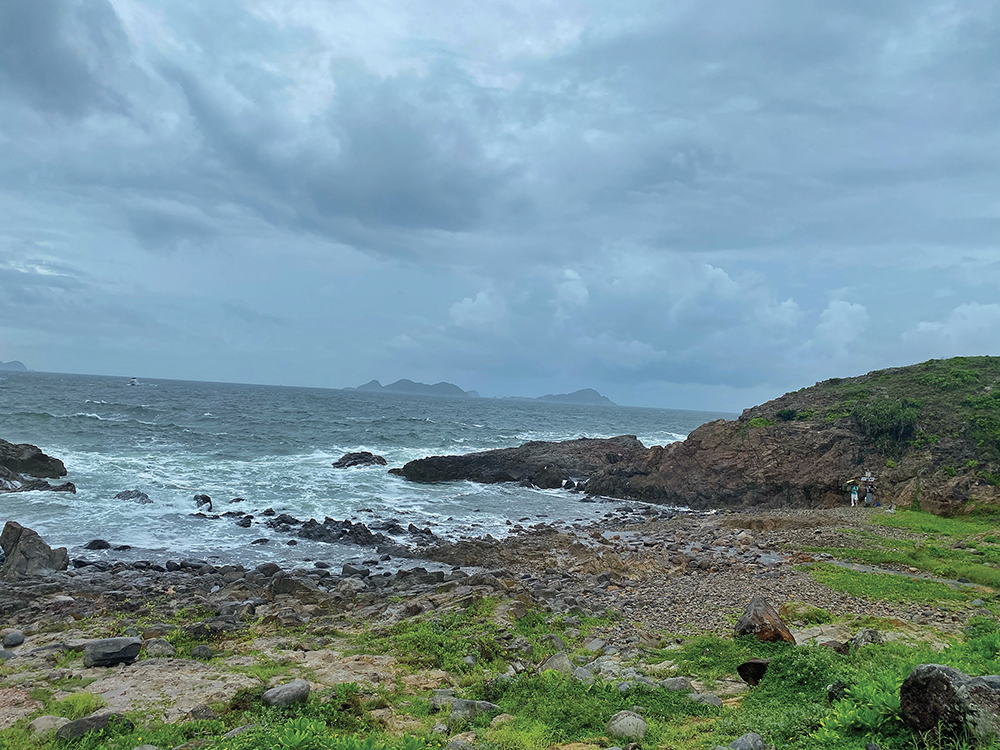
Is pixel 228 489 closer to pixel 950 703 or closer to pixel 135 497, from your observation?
pixel 135 497

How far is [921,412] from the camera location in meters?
35.9

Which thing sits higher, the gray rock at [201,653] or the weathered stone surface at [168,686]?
the weathered stone surface at [168,686]

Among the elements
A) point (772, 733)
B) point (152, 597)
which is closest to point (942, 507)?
point (772, 733)

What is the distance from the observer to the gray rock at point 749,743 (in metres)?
6.29

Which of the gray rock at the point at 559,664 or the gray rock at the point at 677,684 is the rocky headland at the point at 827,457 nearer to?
the gray rock at the point at 677,684

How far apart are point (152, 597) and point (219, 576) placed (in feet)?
9.62

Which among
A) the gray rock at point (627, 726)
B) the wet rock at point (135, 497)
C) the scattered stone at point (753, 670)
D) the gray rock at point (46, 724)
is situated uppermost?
the scattered stone at point (753, 670)

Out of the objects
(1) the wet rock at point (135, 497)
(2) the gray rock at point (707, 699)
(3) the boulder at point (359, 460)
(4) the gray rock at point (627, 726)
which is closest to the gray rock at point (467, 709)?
(4) the gray rock at point (627, 726)

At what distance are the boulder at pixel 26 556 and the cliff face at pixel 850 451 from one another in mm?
32735

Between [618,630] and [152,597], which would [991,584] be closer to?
[618,630]

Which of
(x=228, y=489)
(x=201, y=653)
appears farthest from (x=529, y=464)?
(x=201, y=653)

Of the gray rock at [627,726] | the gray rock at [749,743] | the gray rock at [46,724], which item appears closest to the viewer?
the gray rock at [749,743]

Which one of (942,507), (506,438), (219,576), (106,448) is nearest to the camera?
(219,576)

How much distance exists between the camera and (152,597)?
16844 mm
